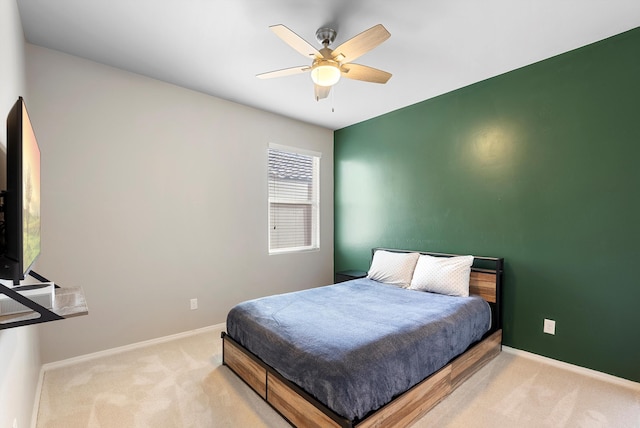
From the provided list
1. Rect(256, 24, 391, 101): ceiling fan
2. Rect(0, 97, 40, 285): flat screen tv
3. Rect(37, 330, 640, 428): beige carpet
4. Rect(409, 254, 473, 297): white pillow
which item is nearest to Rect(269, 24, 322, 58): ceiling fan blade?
Rect(256, 24, 391, 101): ceiling fan

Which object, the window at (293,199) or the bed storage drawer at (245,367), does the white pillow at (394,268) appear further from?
the bed storage drawer at (245,367)

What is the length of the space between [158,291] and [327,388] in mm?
2235

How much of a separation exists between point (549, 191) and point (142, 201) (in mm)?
3795

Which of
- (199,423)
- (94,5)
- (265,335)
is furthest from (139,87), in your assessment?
(199,423)

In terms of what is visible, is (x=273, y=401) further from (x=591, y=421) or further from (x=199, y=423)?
(x=591, y=421)

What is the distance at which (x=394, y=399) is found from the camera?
1.70 m

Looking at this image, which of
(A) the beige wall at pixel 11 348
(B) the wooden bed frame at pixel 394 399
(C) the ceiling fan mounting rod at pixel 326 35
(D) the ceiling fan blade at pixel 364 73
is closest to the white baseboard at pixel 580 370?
(B) the wooden bed frame at pixel 394 399

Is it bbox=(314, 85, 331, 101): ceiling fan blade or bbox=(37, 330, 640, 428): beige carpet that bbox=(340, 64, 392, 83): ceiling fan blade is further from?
bbox=(37, 330, 640, 428): beige carpet

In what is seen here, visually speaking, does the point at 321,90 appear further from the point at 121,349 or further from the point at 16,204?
the point at 121,349

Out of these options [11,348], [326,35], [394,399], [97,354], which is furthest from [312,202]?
Result: [11,348]

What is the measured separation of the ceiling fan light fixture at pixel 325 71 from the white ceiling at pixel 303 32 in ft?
1.13

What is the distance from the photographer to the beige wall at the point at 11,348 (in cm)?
122

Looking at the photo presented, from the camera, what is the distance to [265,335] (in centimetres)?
207

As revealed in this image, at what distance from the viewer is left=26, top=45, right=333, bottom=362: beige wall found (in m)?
2.53
